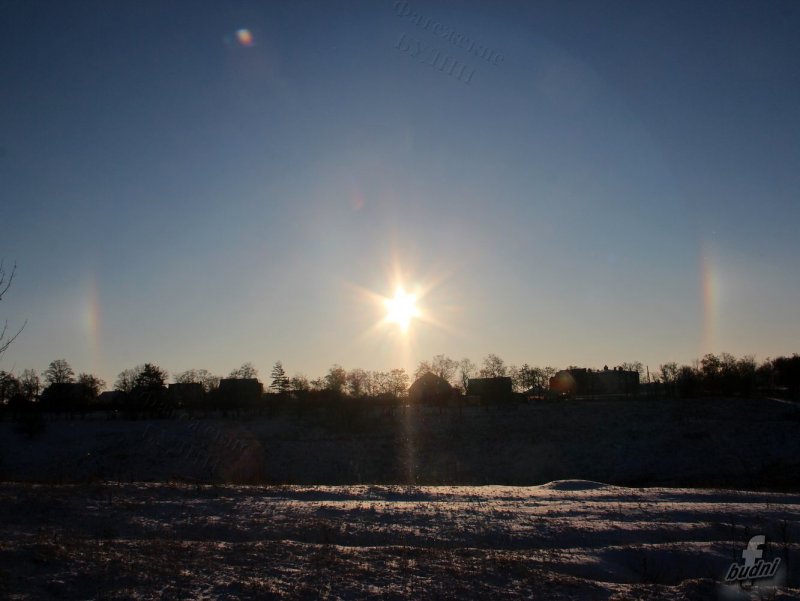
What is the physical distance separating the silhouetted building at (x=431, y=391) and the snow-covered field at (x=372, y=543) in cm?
6788

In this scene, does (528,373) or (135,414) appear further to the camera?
(528,373)

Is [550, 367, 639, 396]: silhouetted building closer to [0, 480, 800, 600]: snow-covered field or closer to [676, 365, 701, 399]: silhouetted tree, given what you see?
[676, 365, 701, 399]: silhouetted tree

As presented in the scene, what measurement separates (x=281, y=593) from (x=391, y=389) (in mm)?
99578

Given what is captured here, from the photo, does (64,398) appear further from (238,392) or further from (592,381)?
(592,381)

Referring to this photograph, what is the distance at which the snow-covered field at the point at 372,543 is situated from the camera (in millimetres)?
10367

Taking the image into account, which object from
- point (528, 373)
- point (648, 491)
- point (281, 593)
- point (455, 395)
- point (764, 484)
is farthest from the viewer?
point (528, 373)

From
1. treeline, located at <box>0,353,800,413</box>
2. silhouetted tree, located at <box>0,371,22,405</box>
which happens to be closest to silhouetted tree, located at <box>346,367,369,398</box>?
treeline, located at <box>0,353,800,413</box>

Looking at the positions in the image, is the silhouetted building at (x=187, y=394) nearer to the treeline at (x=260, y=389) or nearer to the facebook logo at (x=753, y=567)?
the treeline at (x=260, y=389)

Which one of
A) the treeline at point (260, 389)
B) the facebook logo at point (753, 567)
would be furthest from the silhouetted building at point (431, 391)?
the facebook logo at point (753, 567)

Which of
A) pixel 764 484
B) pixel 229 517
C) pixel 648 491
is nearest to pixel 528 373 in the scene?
pixel 764 484

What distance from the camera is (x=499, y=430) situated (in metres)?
58.7

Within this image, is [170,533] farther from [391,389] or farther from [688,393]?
[391,389]

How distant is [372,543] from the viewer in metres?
14.8

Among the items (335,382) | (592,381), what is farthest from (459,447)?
(592,381)
